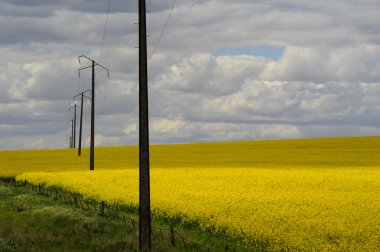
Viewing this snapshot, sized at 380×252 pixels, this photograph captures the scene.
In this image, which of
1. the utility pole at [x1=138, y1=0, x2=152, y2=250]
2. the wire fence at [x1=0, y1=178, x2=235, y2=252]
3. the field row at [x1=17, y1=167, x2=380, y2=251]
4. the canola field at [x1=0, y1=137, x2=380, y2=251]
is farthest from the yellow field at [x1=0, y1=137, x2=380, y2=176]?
the utility pole at [x1=138, y1=0, x2=152, y2=250]

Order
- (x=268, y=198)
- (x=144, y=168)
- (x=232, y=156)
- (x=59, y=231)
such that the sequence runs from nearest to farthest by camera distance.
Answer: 1. (x=144, y=168)
2. (x=59, y=231)
3. (x=268, y=198)
4. (x=232, y=156)

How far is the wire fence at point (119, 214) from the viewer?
2295 centimetres

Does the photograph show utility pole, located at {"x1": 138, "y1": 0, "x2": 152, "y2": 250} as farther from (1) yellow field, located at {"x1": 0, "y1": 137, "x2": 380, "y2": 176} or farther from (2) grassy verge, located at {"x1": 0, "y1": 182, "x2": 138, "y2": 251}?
(1) yellow field, located at {"x1": 0, "y1": 137, "x2": 380, "y2": 176}

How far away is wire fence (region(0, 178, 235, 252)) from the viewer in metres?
23.0

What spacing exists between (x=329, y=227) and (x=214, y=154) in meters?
57.3

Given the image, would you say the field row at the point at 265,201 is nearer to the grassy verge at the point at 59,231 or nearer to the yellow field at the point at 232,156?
the grassy verge at the point at 59,231

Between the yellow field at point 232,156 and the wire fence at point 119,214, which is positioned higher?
the yellow field at point 232,156

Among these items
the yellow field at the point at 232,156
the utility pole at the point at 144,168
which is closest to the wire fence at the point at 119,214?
the utility pole at the point at 144,168

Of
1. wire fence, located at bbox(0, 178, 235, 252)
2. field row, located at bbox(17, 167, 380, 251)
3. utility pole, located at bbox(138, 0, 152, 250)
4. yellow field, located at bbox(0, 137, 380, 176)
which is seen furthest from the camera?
yellow field, located at bbox(0, 137, 380, 176)

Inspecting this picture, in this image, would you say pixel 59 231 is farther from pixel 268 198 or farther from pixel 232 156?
pixel 232 156

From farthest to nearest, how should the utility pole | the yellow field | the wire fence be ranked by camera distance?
the yellow field < the wire fence < the utility pole

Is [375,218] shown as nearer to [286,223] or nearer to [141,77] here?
[286,223]

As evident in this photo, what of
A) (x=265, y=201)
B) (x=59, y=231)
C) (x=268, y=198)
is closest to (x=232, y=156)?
(x=268, y=198)

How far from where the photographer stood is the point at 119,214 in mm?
31688
